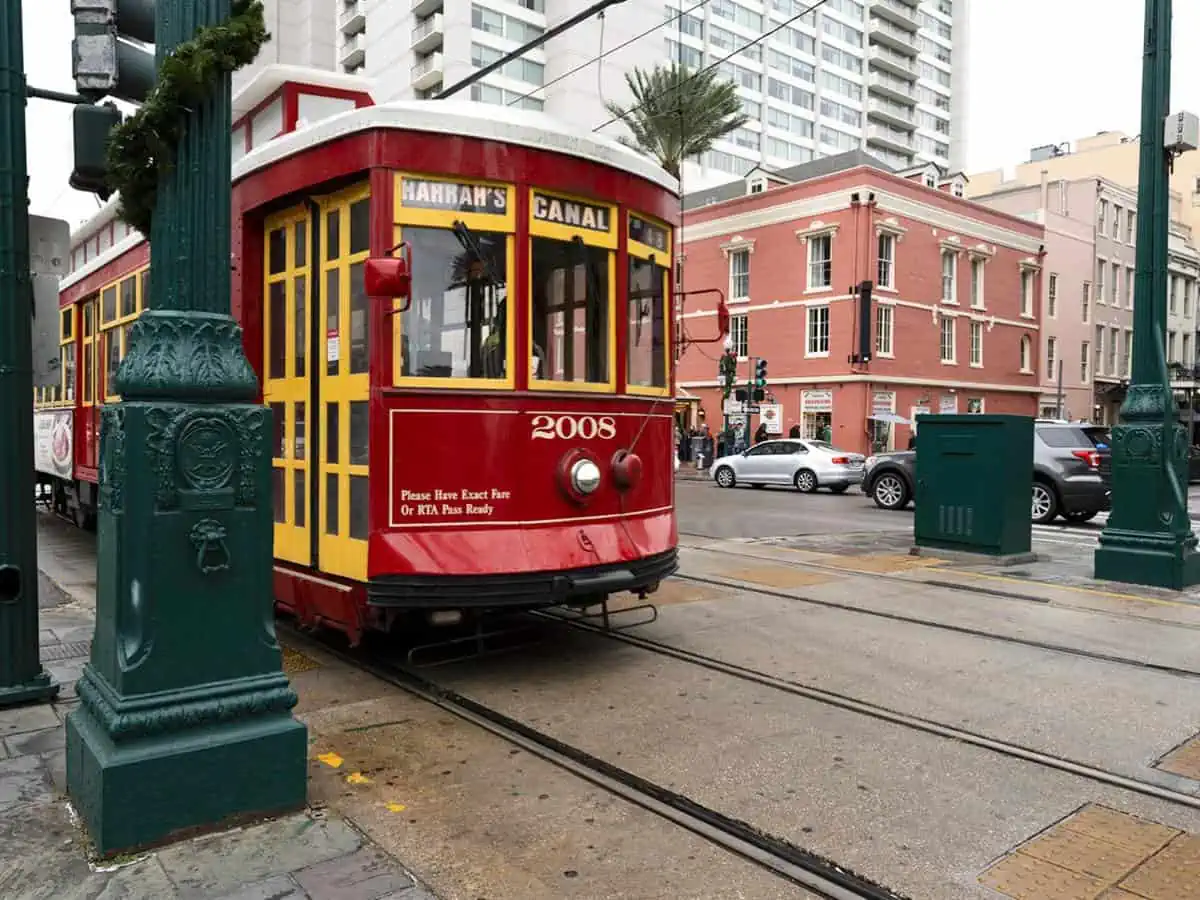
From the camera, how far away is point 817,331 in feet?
116

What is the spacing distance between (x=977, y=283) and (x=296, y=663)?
38.7 m

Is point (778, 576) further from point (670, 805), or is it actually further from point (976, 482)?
point (670, 805)

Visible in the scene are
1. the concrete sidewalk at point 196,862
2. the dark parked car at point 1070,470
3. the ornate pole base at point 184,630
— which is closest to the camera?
the concrete sidewalk at point 196,862

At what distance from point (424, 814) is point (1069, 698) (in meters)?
3.86

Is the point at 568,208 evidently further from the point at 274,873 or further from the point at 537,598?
the point at 274,873

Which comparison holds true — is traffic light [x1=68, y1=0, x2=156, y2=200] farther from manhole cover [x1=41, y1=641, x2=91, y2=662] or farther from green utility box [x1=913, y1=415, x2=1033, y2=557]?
green utility box [x1=913, y1=415, x2=1033, y2=557]

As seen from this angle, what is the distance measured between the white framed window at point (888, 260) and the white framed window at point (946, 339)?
12.5 ft

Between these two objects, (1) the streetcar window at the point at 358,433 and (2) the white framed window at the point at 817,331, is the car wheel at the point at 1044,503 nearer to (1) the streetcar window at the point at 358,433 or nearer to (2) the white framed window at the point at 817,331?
(1) the streetcar window at the point at 358,433

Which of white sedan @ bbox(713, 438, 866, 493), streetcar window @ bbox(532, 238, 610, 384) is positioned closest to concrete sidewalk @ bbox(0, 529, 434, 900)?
streetcar window @ bbox(532, 238, 610, 384)

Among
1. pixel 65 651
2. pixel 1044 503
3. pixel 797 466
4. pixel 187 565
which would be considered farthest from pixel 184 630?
pixel 797 466

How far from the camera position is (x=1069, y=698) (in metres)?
5.62

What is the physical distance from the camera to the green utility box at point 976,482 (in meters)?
11.2

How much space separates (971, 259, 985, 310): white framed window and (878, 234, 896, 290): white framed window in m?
6.05

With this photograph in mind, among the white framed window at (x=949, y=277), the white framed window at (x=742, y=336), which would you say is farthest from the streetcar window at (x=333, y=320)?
the white framed window at (x=949, y=277)
